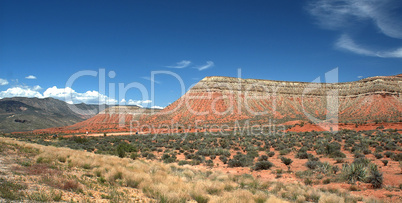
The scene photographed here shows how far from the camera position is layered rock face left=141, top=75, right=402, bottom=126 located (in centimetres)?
7412

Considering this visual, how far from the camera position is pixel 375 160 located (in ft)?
51.2

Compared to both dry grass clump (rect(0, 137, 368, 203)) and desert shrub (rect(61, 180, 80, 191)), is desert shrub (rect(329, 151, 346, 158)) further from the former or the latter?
desert shrub (rect(61, 180, 80, 191))

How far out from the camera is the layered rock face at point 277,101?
243 ft

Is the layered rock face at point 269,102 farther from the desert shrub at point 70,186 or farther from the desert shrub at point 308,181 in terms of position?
the desert shrub at point 70,186

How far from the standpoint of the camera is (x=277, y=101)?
90.3 metres

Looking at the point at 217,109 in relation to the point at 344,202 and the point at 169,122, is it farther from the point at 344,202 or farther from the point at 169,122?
the point at 344,202

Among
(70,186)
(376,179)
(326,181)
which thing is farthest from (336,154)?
(70,186)

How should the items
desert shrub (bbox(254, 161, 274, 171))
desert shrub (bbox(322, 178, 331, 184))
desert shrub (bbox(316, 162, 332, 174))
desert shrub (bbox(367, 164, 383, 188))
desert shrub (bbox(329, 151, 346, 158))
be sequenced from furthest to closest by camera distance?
desert shrub (bbox(329, 151, 346, 158))
desert shrub (bbox(254, 161, 274, 171))
desert shrub (bbox(316, 162, 332, 174))
desert shrub (bbox(322, 178, 331, 184))
desert shrub (bbox(367, 164, 383, 188))

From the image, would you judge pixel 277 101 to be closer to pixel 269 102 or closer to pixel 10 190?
pixel 269 102

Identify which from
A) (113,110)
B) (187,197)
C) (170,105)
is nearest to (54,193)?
(187,197)

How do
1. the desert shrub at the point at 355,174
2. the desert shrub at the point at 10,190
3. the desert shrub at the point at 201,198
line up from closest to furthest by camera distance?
the desert shrub at the point at 10,190 → the desert shrub at the point at 201,198 → the desert shrub at the point at 355,174

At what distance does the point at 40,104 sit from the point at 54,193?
237 m

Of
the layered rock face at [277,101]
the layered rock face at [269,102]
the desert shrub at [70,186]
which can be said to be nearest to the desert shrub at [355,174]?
the desert shrub at [70,186]

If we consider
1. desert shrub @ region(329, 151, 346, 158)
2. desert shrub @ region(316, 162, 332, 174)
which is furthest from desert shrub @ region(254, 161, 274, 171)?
desert shrub @ region(329, 151, 346, 158)
